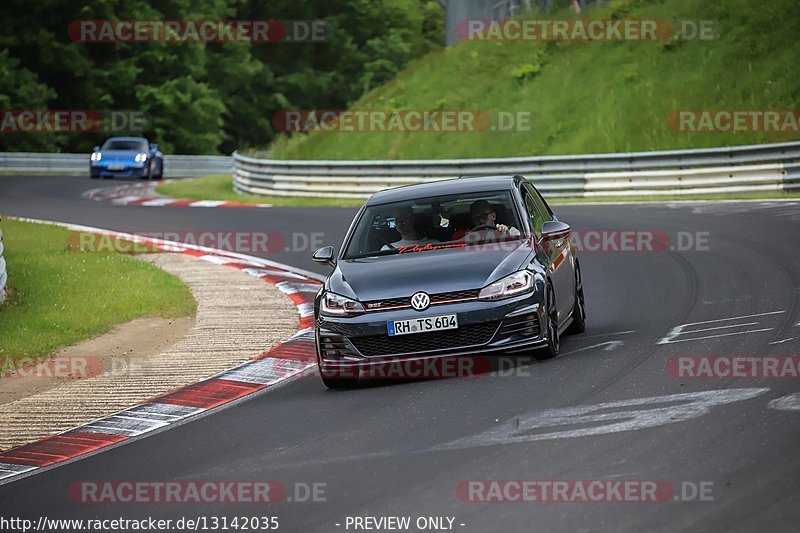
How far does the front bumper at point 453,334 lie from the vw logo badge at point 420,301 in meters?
0.04

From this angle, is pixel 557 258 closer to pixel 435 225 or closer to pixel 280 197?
pixel 435 225

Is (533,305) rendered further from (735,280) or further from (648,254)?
(648,254)

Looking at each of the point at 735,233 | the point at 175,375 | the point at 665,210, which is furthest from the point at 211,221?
the point at 175,375

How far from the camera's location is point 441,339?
9711 millimetres

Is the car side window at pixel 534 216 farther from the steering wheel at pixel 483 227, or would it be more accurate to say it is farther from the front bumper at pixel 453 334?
the front bumper at pixel 453 334

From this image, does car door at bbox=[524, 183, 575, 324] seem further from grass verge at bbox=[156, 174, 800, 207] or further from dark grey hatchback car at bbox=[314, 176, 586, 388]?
grass verge at bbox=[156, 174, 800, 207]

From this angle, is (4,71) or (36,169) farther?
(4,71)

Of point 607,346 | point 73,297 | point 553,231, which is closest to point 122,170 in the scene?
point 73,297

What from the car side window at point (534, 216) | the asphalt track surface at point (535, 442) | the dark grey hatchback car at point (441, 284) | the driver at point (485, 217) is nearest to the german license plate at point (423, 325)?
the dark grey hatchback car at point (441, 284)

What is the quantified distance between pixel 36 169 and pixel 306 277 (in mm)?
33925

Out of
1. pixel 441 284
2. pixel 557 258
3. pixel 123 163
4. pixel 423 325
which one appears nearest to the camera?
pixel 423 325

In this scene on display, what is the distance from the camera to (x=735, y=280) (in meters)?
14.4

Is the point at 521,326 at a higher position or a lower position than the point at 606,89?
lower

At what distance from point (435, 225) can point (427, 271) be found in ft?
3.41
